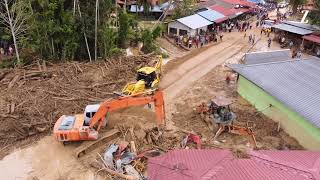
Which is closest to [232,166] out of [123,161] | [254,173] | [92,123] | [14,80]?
[254,173]

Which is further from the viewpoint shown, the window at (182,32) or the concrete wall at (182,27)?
the window at (182,32)

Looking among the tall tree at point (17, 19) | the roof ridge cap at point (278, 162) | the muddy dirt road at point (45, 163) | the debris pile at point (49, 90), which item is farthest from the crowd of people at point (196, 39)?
the roof ridge cap at point (278, 162)

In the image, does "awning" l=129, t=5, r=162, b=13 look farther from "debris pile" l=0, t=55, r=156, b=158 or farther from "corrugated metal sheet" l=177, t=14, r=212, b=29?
"debris pile" l=0, t=55, r=156, b=158

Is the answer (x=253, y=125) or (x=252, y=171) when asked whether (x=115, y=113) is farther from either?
(x=252, y=171)

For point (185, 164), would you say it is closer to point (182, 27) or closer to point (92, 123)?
point (92, 123)

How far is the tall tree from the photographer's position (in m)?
32.6

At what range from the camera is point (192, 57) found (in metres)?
41.4

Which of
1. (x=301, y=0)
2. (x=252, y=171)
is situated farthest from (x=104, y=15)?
(x=301, y=0)

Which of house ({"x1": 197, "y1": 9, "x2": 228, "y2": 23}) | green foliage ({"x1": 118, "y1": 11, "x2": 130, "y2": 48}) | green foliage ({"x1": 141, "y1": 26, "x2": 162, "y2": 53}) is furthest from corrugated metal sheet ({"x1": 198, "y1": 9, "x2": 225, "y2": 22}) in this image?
green foliage ({"x1": 118, "y1": 11, "x2": 130, "y2": 48})

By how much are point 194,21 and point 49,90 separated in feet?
87.4

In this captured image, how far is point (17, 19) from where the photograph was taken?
32.8m

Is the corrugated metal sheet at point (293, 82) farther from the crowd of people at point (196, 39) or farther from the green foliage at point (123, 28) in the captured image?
the crowd of people at point (196, 39)

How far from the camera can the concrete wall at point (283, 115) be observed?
78.2ft

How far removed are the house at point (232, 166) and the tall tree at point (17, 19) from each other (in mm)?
23859
